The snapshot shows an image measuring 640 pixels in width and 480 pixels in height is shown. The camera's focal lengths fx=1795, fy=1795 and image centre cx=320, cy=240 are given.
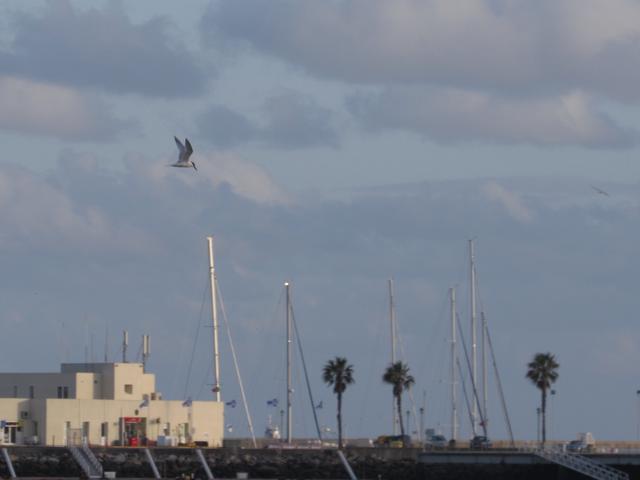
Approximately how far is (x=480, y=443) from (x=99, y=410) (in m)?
19.9

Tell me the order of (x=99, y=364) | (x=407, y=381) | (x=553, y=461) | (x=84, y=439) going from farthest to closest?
1. (x=407, y=381)
2. (x=99, y=364)
3. (x=84, y=439)
4. (x=553, y=461)

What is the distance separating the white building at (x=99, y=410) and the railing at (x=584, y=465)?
66.4 feet

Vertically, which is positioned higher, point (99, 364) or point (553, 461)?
point (99, 364)

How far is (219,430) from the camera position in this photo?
327 ft

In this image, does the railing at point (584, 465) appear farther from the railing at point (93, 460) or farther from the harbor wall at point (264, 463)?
the railing at point (93, 460)

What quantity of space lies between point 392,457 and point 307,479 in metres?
4.38

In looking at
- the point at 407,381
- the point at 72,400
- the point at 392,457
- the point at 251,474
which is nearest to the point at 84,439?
the point at 72,400

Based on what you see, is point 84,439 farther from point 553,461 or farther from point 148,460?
point 553,461

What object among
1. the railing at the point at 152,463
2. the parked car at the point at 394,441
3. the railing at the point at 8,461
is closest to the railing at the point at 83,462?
the railing at the point at 152,463

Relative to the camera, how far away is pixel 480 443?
307 feet

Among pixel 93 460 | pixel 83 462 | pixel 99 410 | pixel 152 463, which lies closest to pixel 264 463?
pixel 152 463

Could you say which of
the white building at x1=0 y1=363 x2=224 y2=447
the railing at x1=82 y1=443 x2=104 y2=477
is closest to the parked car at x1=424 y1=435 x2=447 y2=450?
the white building at x1=0 y1=363 x2=224 y2=447

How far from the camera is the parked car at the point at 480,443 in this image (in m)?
92.4

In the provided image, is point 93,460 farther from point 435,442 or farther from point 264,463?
A: point 435,442
